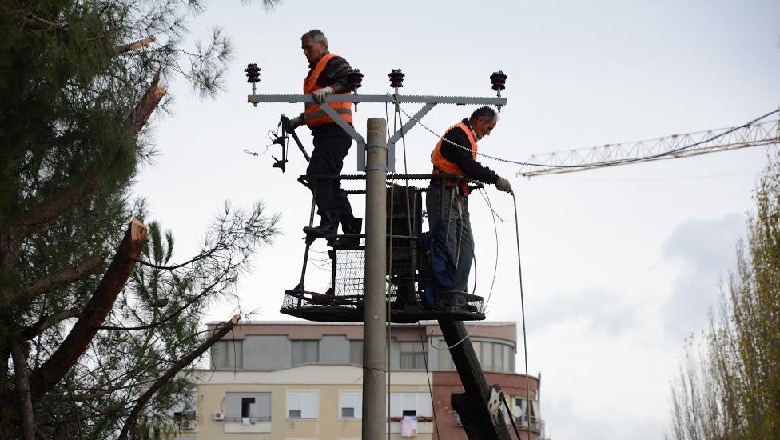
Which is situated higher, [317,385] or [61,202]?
[317,385]

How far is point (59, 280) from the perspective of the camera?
12.5 metres

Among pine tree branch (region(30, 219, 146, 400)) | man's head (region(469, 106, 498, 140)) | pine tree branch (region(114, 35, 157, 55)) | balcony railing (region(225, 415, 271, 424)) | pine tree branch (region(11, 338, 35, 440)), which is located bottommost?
pine tree branch (region(11, 338, 35, 440))

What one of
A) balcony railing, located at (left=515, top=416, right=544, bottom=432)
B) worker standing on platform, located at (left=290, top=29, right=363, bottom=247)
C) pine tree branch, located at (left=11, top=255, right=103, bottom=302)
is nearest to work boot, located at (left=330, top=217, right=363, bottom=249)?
worker standing on platform, located at (left=290, top=29, right=363, bottom=247)

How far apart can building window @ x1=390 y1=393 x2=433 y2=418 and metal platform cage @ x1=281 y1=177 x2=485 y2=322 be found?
50.8 meters

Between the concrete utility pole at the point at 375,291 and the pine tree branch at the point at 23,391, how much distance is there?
12.3ft

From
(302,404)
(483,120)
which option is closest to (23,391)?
(483,120)

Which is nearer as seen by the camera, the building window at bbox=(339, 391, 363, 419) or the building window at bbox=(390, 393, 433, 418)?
the building window at bbox=(339, 391, 363, 419)

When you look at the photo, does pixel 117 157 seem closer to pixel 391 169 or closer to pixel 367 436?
pixel 391 169

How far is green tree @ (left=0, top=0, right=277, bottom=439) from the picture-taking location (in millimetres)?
11375

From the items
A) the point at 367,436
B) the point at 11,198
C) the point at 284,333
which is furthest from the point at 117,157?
the point at 284,333

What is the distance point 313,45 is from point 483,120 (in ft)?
5.09

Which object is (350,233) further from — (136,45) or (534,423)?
(534,423)

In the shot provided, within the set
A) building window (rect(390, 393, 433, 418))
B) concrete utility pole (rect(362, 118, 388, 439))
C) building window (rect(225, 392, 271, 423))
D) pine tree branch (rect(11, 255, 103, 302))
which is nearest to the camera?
concrete utility pole (rect(362, 118, 388, 439))

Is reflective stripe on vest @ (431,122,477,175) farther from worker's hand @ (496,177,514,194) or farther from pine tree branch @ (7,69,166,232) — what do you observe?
pine tree branch @ (7,69,166,232)
